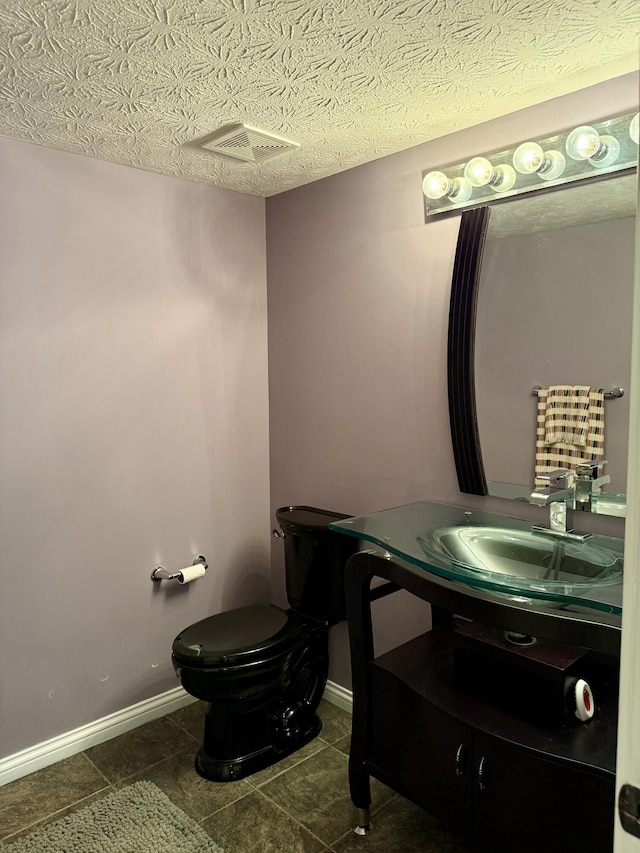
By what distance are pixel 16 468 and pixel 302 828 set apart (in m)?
1.49

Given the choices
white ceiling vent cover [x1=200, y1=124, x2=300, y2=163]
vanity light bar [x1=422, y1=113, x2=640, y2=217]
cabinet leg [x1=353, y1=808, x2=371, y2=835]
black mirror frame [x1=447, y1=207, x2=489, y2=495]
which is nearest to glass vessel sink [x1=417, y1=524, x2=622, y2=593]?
black mirror frame [x1=447, y1=207, x2=489, y2=495]

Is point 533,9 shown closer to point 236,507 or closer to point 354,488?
point 354,488

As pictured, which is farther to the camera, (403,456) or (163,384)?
(163,384)

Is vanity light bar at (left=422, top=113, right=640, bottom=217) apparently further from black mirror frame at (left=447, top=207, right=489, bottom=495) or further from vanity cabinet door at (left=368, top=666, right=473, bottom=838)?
vanity cabinet door at (left=368, top=666, right=473, bottom=838)

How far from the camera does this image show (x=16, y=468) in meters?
2.12

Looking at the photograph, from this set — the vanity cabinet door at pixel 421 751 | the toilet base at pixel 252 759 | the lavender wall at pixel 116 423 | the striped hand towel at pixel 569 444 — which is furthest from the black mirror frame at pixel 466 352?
the toilet base at pixel 252 759

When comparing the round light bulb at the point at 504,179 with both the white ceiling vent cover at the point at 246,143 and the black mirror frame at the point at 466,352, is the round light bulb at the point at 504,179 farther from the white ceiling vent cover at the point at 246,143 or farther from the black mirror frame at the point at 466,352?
the white ceiling vent cover at the point at 246,143

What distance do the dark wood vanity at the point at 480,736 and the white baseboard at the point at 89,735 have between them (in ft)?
3.31

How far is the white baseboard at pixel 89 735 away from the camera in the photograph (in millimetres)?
2178

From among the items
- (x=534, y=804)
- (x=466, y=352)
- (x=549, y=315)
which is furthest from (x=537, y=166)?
(x=534, y=804)

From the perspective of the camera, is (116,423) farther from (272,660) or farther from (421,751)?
(421,751)

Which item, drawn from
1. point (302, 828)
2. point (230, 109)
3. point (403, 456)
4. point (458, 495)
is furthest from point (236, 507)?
point (230, 109)

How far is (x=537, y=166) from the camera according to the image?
1.81 m

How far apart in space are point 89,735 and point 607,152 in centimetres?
261
